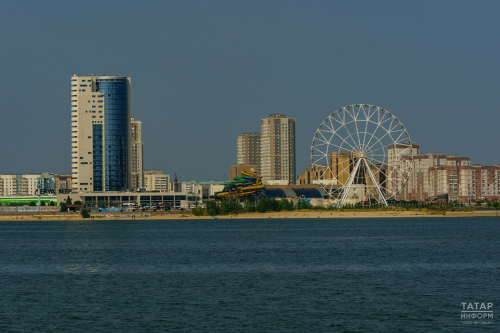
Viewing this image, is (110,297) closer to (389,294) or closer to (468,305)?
(389,294)

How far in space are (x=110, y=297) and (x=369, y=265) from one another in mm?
28872

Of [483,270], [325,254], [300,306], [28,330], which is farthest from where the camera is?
[325,254]

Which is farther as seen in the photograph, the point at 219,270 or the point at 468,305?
the point at 219,270

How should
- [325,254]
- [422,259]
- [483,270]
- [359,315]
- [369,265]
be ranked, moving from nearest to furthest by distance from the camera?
1. [359,315]
2. [483,270]
3. [369,265]
4. [422,259]
5. [325,254]

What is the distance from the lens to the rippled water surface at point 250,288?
3950 centimetres

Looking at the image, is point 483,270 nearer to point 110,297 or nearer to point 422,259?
point 422,259

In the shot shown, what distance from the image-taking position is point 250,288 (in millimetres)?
52219

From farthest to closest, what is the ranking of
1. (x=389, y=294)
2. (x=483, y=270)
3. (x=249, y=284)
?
(x=483, y=270) → (x=249, y=284) → (x=389, y=294)

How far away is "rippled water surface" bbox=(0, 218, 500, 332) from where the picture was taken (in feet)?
130

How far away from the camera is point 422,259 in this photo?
72938 millimetres

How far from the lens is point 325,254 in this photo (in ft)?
263

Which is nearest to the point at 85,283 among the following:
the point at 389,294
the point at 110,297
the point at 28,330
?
the point at 110,297

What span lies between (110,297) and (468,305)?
24448mm

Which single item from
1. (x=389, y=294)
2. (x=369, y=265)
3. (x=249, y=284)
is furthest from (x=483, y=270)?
(x=249, y=284)
